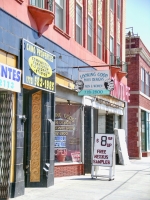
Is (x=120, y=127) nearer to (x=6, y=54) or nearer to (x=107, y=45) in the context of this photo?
(x=107, y=45)

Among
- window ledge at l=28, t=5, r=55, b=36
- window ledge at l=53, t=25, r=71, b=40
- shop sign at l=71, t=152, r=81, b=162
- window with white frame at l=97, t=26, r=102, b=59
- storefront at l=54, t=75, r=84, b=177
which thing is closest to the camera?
window ledge at l=28, t=5, r=55, b=36

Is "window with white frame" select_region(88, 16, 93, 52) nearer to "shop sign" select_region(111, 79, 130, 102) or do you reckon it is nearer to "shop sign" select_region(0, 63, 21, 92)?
"shop sign" select_region(111, 79, 130, 102)

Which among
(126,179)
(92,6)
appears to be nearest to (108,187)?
(126,179)

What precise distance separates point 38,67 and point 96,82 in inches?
137

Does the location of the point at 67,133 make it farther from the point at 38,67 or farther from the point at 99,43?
the point at 99,43

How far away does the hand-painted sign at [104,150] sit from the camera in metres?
14.5

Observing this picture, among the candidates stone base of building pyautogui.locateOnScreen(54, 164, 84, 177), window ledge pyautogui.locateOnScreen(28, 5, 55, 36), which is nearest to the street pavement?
stone base of building pyautogui.locateOnScreen(54, 164, 84, 177)

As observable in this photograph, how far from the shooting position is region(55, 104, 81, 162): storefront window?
597 inches

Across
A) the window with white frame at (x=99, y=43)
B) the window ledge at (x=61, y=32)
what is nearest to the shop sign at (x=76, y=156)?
the window ledge at (x=61, y=32)

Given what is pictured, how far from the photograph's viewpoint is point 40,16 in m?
11.8

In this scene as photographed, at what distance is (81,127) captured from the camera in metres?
16.4

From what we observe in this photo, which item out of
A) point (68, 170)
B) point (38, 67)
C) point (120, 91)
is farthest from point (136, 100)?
point (38, 67)

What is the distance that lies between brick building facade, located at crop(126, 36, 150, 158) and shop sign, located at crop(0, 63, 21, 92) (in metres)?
19.5

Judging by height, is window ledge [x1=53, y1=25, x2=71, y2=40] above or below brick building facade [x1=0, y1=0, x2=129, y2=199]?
above
